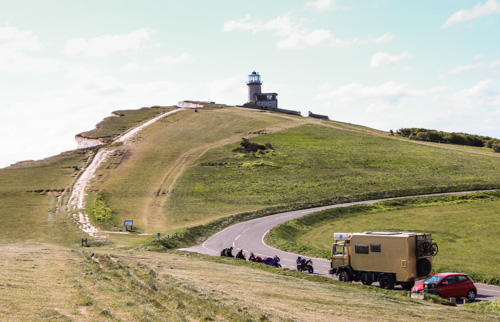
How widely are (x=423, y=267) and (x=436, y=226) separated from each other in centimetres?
2918

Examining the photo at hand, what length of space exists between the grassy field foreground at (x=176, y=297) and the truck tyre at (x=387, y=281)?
9.70 ft

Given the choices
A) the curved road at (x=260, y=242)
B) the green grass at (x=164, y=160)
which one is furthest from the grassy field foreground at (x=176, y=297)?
the green grass at (x=164, y=160)

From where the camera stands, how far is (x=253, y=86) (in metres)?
184

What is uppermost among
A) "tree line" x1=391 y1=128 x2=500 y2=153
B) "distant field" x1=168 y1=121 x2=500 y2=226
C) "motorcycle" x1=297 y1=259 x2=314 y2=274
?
"tree line" x1=391 y1=128 x2=500 y2=153

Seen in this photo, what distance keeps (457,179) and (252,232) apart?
45.2 m

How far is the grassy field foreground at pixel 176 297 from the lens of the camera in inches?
706

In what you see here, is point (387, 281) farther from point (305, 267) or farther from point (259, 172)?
point (259, 172)

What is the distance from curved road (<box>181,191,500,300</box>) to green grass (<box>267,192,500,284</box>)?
165 centimetres

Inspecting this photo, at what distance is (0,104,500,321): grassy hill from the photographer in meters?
20.4

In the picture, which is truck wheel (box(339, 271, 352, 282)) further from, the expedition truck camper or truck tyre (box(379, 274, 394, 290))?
truck tyre (box(379, 274, 394, 290))

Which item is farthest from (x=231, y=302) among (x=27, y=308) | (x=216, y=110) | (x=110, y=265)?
(x=216, y=110)

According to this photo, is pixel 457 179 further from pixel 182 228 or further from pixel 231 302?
pixel 231 302

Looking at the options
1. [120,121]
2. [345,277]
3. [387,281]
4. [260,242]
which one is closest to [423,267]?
[387,281]

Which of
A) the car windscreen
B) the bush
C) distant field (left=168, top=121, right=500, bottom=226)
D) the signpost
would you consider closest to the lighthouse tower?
distant field (left=168, top=121, right=500, bottom=226)
